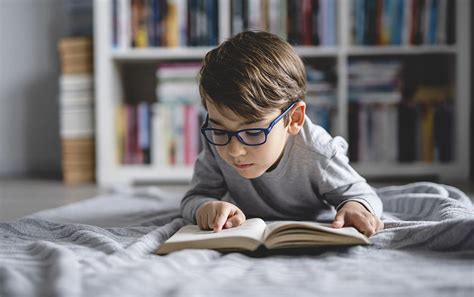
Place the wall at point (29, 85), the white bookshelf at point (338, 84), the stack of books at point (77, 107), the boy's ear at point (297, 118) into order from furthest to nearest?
the wall at point (29, 85), the stack of books at point (77, 107), the white bookshelf at point (338, 84), the boy's ear at point (297, 118)

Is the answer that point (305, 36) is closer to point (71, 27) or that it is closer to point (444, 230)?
point (71, 27)

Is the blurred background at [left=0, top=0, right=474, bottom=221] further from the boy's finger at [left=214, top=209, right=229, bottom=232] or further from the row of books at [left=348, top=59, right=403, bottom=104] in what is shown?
the boy's finger at [left=214, top=209, right=229, bottom=232]

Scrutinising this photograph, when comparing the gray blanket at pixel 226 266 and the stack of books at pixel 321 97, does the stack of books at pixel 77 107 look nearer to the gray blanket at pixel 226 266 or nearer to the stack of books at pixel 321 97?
the stack of books at pixel 321 97

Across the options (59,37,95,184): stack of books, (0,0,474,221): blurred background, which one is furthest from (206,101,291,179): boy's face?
(59,37,95,184): stack of books

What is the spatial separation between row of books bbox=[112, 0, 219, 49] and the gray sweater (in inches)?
50.3

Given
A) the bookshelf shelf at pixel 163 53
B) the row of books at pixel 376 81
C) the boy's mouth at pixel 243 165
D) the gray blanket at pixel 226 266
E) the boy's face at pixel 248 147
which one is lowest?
the gray blanket at pixel 226 266

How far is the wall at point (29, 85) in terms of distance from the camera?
288cm

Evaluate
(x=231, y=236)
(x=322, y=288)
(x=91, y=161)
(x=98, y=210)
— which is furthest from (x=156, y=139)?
(x=322, y=288)

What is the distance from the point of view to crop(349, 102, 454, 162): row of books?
2414mm

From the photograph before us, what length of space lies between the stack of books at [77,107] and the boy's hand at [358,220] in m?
1.69

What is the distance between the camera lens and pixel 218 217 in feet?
3.20

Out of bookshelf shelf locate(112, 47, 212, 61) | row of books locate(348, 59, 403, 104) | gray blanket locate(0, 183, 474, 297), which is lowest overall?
gray blanket locate(0, 183, 474, 297)

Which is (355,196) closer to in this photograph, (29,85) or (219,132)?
(219,132)

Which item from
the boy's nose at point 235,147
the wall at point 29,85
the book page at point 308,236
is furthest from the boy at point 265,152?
the wall at point 29,85
